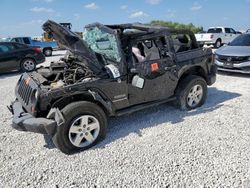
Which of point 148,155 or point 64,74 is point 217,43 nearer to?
point 64,74

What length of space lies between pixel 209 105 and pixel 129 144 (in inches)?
98.2

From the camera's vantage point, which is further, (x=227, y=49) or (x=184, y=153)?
(x=227, y=49)

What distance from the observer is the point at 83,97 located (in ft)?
13.0

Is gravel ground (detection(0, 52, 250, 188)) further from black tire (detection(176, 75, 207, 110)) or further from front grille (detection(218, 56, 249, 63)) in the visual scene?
front grille (detection(218, 56, 249, 63))

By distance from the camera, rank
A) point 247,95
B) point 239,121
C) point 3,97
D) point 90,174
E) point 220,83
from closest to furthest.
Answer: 1. point 90,174
2. point 239,121
3. point 247,95
4. point 3,97
5. point 220,83

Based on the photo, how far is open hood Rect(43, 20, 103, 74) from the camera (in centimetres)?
387

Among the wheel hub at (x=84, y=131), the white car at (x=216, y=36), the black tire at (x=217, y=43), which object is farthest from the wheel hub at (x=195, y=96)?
the black tire at (x=217, y=43)

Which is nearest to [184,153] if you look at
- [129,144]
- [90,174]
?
[129,144]

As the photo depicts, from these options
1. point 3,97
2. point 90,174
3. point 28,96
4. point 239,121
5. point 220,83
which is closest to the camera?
point 90,174

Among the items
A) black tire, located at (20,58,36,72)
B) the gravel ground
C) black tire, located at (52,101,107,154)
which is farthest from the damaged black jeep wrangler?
black tire, located at (20,58,36,72)

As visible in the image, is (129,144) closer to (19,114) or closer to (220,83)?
(19,114)

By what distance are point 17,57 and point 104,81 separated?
8.24 meters

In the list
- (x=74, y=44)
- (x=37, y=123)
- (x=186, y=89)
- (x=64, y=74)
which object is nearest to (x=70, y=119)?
(x=37, y=123)

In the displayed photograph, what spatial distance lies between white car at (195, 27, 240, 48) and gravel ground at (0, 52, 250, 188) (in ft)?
51.3
